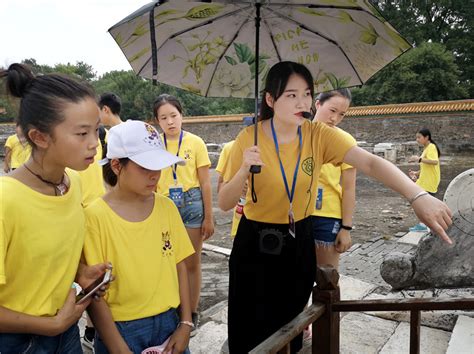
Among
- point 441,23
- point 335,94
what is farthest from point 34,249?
point 441,23

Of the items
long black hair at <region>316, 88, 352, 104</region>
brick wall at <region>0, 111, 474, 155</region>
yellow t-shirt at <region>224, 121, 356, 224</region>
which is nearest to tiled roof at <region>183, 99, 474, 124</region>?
brick wall at <region>0, 111, 474, 155</region>

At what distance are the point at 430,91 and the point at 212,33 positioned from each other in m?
23.3

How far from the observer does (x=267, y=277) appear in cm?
203

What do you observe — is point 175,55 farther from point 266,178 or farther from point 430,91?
point 430,91

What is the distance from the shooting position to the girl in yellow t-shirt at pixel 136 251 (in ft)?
5.03

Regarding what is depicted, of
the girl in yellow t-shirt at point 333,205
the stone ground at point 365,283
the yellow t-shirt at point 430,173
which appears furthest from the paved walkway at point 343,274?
the girl in yellow t-shirt at point 333,205

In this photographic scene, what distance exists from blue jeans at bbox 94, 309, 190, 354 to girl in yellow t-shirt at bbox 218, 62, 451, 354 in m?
0.55

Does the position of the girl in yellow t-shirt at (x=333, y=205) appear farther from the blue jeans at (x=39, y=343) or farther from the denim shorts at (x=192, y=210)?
the blue jeans at (x=39, y=343)

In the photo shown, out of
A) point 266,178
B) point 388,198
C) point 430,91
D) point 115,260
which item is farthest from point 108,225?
point 430,91

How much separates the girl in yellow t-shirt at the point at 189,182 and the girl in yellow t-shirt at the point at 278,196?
973 mm

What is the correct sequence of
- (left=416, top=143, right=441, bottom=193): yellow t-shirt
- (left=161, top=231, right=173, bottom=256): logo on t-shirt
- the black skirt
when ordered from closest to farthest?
(left=161, top=231, right=173, bottom=256): logo on t-shirt → the black skirt → (left=416, top=143, right=441, bottom=193): yellow t-shirt

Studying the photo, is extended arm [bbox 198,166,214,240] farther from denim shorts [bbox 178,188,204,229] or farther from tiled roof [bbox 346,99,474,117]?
tiled roof [bbox 346,99,474,117]

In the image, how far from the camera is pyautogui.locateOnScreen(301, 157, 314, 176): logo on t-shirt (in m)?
1.91

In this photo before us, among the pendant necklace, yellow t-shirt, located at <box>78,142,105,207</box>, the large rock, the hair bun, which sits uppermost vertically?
the hair bun
